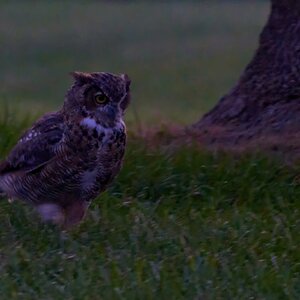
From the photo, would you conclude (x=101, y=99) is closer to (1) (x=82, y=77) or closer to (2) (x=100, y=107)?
(2) (x=100, y=107)

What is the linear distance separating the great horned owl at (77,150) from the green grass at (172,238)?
6.6 inches

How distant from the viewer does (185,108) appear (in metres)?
17.0

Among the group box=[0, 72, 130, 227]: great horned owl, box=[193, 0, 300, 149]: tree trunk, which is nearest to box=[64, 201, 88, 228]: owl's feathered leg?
box=[0, 72, 130, 227]: great horned owl

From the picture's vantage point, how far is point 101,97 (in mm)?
7172

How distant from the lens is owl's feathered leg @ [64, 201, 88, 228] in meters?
7.54

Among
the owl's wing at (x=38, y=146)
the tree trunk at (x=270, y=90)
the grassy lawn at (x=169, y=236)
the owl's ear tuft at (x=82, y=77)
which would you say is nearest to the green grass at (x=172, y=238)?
the grassy lawn at (x=169, y=236)

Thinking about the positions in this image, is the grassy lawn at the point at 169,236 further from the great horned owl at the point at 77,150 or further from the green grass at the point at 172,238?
the great horned owl at the point at 77,150

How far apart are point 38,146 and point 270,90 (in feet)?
9.78

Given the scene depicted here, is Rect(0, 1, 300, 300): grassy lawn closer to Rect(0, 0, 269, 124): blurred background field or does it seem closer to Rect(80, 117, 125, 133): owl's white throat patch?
Rect(80, 117, 125, 133): owl's white throat patch

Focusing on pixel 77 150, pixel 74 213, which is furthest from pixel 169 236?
pixel 77 150

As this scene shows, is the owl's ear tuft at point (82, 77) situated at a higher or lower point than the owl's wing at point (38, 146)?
higher

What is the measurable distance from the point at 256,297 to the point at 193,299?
0.34 metres

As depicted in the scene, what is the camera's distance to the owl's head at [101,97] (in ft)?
23.4

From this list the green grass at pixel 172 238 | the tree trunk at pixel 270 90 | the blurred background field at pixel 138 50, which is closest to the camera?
the green grass at pixel 172 238
